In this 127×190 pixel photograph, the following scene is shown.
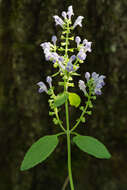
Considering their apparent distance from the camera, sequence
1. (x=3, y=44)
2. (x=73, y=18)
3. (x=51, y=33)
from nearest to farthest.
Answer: (x=73, y=18) → (x=51, y=33) → (x=3, y=44)

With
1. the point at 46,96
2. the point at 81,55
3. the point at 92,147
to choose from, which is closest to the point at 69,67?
the point at 81,55

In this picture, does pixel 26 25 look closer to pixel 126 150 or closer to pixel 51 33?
pixel 51 33

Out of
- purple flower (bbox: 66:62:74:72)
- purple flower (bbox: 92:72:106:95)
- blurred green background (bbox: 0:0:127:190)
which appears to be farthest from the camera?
blurred green background (bbox: 0:0:127:190)

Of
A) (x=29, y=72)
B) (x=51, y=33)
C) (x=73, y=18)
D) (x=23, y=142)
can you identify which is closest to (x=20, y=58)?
(x=29, y=72)

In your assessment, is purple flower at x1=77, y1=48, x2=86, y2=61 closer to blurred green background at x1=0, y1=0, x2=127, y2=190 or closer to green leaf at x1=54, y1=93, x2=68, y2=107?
green leaf at x1=54, y1=93, x2=68, y2=107

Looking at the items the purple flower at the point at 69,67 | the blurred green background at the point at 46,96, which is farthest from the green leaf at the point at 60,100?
the blurred green background at the point at 46,96

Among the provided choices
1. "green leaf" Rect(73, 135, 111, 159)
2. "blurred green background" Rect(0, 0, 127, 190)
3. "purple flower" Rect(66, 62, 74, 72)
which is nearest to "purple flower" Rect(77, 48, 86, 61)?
"purple flower" Rect(66, 62, 74, 72)

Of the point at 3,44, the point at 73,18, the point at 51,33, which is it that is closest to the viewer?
the point at 73,18
